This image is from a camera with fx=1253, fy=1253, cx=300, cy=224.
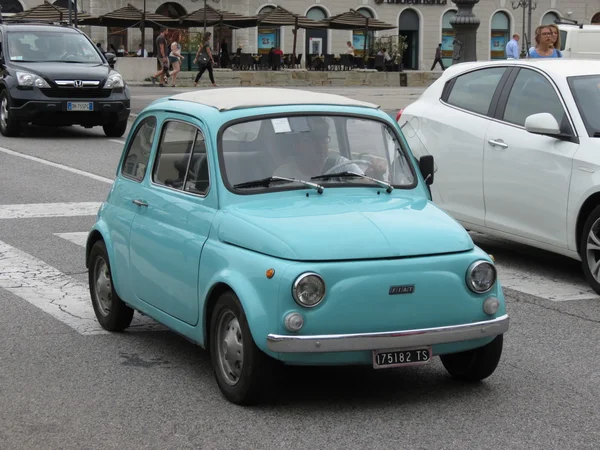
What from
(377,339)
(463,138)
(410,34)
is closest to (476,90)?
(463,138)

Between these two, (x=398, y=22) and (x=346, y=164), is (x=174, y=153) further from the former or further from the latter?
(x=398, y=22)

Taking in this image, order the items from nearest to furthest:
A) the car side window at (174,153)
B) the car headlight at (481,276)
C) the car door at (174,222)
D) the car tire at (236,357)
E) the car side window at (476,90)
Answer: the car tire at (236,357)
the car headlight at (481,276)
the car door at (174,222)
the car side window at (174,153)
the car side window at (476,90)

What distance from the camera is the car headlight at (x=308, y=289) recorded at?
539cm

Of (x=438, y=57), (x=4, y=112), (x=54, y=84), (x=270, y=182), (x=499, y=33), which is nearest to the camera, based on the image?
(x=270, y=182)

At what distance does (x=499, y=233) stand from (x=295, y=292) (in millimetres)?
4465

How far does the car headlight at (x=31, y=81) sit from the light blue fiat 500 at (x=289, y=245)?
13633 millimetres

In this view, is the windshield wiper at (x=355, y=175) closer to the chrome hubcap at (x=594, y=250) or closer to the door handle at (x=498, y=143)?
the chrome hubcap at (x=594, y=250)

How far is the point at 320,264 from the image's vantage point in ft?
17.9

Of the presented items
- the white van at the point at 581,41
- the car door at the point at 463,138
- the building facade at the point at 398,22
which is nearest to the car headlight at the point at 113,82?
the white van at the point at 581,41

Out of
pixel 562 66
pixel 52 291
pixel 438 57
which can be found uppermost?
pixel 562 66

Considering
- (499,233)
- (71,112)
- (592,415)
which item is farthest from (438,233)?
(71,112)

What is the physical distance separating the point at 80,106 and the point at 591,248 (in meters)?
13.5

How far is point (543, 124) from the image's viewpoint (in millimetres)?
8703

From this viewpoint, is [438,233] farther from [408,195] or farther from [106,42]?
[106,42]
